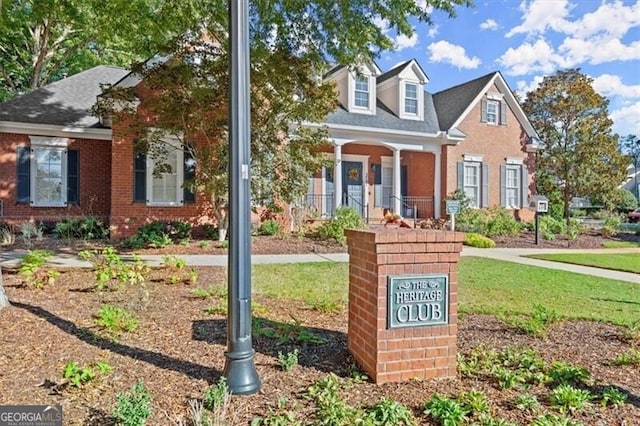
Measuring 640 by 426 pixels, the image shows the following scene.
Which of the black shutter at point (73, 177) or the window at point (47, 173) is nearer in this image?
the window at point (47, 173)

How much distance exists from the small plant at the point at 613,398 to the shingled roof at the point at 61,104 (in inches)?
590

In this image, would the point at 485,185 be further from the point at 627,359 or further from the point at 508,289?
the point at 627,359

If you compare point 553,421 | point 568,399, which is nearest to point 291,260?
point 568,399

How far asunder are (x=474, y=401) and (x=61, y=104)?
16.2 m

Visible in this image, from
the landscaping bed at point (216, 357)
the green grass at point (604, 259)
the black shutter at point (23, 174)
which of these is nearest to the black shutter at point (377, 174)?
the green grass at point (604, 259)

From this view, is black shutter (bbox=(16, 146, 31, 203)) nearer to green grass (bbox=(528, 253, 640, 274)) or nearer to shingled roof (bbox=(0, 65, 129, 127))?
shingled roof (bbox=(0, 65, 129, 127))

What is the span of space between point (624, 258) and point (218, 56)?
12.0 metres

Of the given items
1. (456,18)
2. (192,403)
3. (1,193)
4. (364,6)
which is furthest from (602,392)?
(1,193)

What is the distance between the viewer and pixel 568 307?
20.0 feet

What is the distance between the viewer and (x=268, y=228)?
44.2 ft

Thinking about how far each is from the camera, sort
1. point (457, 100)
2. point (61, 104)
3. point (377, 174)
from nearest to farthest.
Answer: point (61, 104), point (377, 174), point (457, 100)

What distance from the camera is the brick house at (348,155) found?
13.4m

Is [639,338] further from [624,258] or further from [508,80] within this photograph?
[508,80]

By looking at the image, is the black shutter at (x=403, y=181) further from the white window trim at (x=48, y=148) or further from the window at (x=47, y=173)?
the white window trim at (x=48, y=148)
